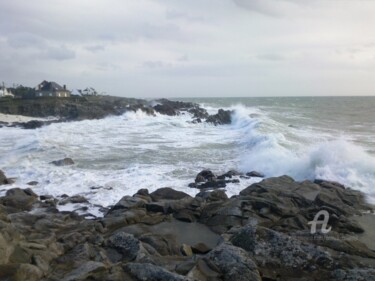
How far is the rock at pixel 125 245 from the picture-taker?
845cm

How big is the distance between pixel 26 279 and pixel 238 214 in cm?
690

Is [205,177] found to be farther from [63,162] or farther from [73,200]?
[63,162]

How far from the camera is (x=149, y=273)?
5.97 metres

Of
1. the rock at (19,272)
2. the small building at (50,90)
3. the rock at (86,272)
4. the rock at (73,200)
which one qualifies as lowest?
the rock at (73,200)

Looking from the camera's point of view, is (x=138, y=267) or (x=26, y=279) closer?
(x=138, y=267)

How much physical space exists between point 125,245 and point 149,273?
9.87 ft

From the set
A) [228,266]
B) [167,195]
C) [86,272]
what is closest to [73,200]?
[167,195]

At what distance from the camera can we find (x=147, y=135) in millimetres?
35281

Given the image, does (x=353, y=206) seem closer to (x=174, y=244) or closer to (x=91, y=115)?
(x=174, y=244)

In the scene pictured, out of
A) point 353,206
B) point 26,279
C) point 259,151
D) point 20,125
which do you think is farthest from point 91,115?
point 26,279

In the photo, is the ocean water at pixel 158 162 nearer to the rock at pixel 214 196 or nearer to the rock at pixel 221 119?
the rock at pixel 214 196

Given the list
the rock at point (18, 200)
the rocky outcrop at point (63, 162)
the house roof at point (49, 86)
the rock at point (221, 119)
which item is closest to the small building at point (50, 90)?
the house roof at point (49, 86)

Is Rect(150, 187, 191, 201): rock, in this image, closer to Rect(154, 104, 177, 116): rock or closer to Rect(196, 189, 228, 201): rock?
Rect(196, 189, 228, 201): rock

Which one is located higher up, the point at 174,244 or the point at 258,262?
the point at 258,262
